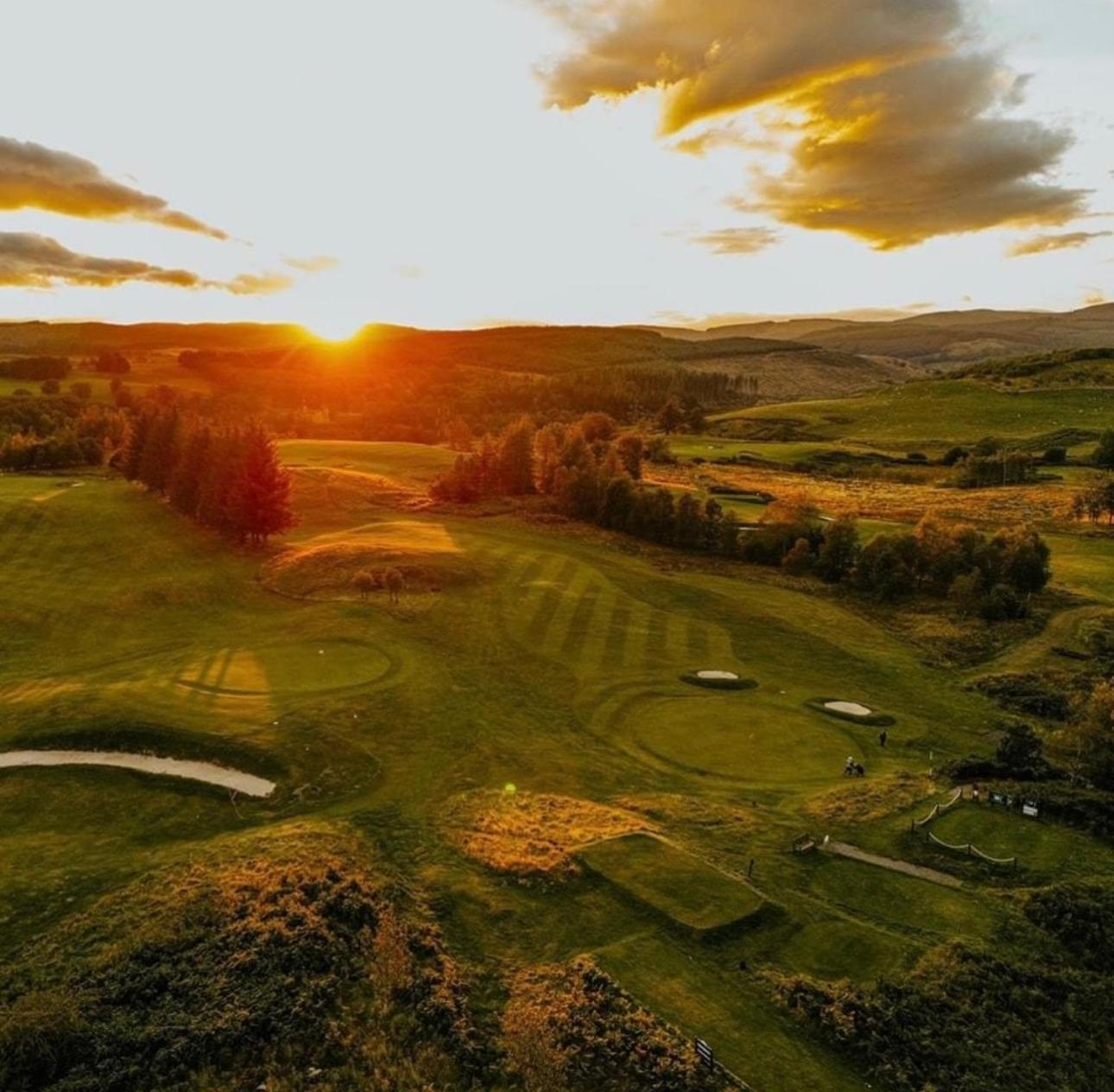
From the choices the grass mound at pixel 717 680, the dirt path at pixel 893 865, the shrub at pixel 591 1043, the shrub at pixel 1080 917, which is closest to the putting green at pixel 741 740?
the grass mound at pixel 717 680

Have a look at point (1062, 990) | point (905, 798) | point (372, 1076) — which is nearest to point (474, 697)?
point (905, 798)

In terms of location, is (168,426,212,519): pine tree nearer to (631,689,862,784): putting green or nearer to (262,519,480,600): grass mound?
(262,519,480,600): grass mound

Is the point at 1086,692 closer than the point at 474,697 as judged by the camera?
No

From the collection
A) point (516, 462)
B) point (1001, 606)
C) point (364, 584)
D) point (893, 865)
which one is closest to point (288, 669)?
point (364, 584)

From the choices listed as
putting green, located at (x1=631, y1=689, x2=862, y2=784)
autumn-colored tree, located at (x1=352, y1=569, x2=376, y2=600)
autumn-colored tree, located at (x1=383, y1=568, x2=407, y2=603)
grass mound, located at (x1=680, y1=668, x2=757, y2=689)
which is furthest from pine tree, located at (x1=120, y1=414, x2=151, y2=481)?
putting green, located at (x1=631, y1=689, x2=862, y2=784)

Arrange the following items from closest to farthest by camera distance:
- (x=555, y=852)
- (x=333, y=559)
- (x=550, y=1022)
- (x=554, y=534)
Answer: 1. (x=550, y=1022)
2. (x=555, y=852)
3. (x=333, y=559)
4. (x=554, y=534)

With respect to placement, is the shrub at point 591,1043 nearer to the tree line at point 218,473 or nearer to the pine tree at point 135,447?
the tree line at point 218,473

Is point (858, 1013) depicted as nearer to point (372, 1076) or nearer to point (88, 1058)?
point (372, 1076)
